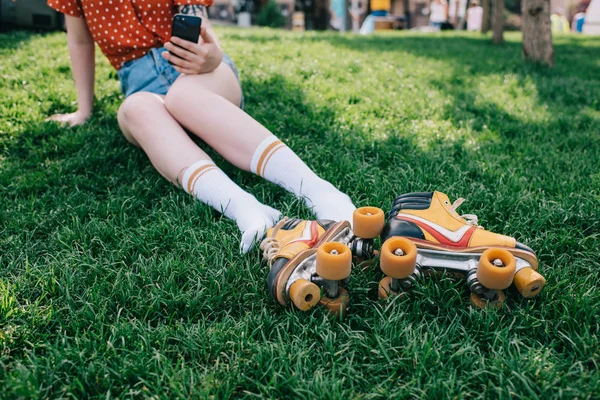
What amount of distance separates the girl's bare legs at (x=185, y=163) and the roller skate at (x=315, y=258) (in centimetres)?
20

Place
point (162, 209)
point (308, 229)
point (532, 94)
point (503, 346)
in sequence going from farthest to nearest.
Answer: point (532, 94)
point (162, 209)
point (308, 229)
point (503, 346)

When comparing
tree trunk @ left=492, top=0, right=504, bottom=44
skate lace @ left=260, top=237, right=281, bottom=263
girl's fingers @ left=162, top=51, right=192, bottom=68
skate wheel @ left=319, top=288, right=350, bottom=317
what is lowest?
skate wheel @ left=319, top=288, right=350, bottom=317

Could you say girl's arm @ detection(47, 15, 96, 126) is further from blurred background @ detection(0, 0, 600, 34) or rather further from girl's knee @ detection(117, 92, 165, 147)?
blurred background @ detection(0, 0, 600, 34)

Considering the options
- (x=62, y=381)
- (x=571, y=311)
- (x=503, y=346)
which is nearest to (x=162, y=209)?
(x=62, y=381)

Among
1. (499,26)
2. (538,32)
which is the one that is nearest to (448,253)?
(538,32)

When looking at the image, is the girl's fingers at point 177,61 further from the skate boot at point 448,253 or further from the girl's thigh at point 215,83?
the skate boot at point 448,253

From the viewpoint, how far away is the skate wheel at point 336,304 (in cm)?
128

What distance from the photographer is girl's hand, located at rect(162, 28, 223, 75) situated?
1.90m

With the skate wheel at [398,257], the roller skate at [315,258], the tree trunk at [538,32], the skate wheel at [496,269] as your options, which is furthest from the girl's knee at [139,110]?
the tree trunk at [538,32]

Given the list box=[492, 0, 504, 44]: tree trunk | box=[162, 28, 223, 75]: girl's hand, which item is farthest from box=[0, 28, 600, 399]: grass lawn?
box=[492, 0, 504, 44]: tree trunk

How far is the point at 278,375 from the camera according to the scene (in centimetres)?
110

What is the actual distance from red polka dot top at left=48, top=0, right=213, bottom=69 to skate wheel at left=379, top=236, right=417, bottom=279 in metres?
1.45

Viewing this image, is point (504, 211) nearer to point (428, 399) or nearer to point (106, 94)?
point (428, 399)

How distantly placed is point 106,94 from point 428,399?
2.70 metres
